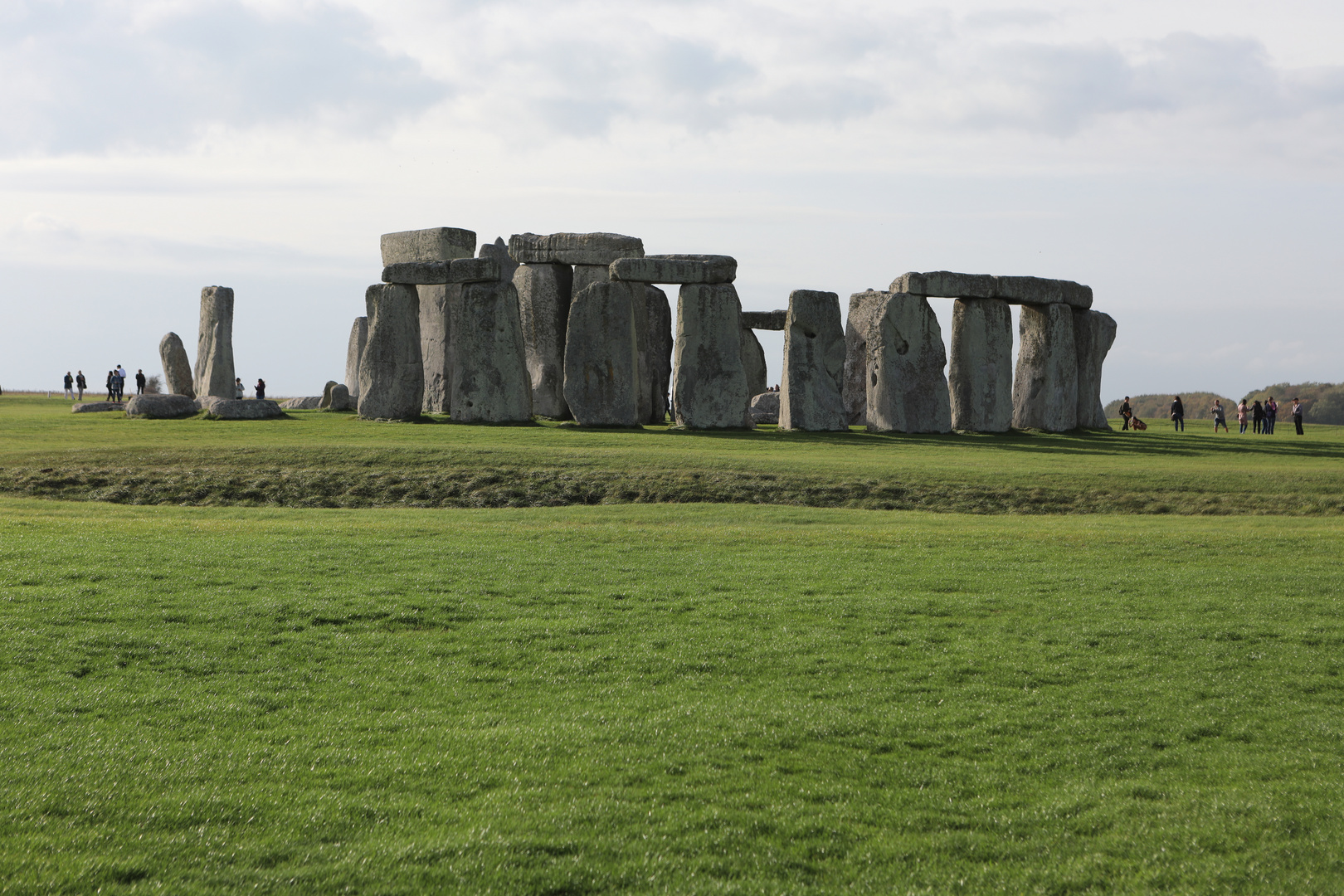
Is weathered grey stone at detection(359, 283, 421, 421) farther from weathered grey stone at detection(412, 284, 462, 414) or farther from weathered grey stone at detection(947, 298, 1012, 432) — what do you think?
weathered grey stone at detection(947, 298, 1012, 432)

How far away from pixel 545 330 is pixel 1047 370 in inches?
584

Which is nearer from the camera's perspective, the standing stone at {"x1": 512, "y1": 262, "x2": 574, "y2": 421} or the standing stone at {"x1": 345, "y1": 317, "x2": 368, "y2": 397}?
the standing stone at {"x1": 512, "y1": 262, "x2": 574, "y2": 421}

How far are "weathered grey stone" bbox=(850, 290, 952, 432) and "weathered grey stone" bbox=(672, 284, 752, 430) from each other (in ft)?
13.3

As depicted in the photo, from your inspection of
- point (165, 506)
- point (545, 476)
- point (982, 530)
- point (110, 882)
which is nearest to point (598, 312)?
point (545, 476)

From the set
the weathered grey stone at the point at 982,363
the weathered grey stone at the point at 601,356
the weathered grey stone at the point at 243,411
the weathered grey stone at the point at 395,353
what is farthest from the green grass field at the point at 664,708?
the weathered grey stone at the point at 982,363

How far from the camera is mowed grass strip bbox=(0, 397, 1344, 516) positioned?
65.5 feet

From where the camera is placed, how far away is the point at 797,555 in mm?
13977

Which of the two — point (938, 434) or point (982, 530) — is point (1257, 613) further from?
point (938, 434)

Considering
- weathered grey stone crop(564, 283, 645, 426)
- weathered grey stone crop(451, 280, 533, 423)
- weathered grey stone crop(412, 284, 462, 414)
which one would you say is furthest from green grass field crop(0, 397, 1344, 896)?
weathered grey stone crop(412, 284, 462, 414)

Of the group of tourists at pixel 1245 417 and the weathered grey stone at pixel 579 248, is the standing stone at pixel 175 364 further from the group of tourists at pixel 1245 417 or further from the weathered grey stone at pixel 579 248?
the group of tourists at pixel 1245 417

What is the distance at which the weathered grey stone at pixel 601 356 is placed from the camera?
2898 cm

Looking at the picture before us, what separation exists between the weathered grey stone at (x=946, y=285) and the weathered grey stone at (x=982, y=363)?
36cm

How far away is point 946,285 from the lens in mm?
30547

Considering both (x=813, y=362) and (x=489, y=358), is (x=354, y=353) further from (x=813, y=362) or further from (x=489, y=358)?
(x=813, y=362)
